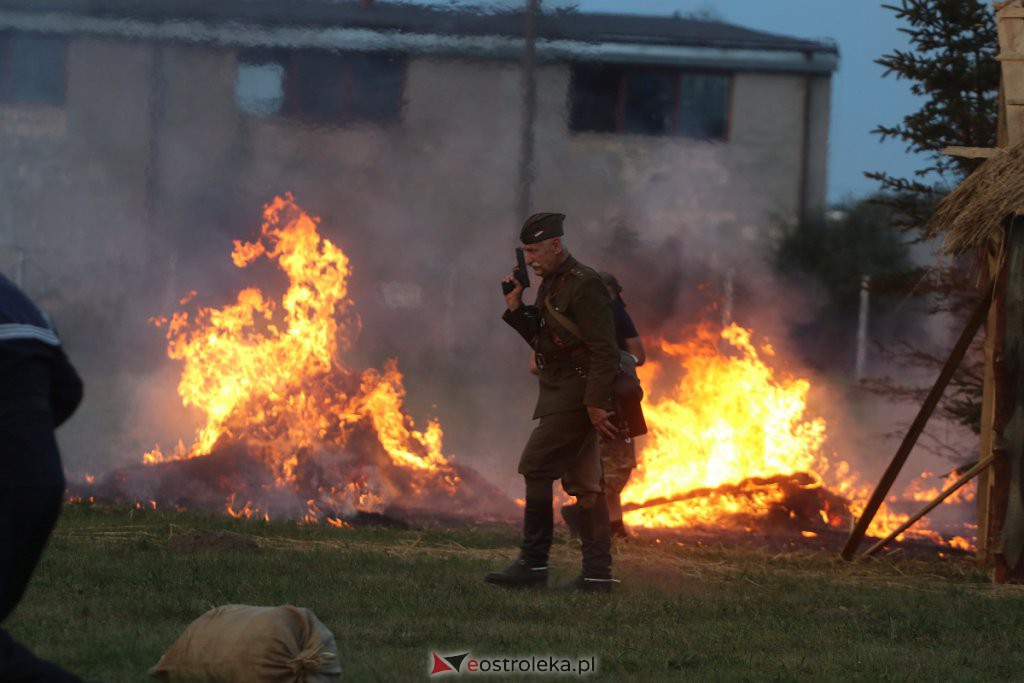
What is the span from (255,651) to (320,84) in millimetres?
11920

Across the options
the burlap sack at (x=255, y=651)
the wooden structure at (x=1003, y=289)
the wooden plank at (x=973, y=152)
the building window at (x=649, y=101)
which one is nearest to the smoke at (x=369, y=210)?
the building window at (x=649, y=101)

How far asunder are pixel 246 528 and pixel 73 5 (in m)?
8.09

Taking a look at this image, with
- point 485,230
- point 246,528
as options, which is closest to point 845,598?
point 246,528

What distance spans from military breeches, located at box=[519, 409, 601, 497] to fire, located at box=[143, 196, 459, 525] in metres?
3.72

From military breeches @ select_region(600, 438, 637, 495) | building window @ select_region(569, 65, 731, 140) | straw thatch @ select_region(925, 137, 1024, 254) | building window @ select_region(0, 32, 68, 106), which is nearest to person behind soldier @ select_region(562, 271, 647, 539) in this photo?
military breeches @ select_region(600, 438, 637, 495)

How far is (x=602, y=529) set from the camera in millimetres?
7801

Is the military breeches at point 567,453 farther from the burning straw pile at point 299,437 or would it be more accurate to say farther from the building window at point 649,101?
the building window at point 649,101

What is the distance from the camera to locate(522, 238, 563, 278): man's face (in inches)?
305

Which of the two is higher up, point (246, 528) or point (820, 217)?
point (820, 217)

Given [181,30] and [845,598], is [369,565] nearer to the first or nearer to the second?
[845,598]

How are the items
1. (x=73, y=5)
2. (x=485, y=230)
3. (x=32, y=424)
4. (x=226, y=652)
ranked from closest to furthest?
(x=32, y=424), (x=226, y=652), (x=73, y=5), (x=485, y=230)

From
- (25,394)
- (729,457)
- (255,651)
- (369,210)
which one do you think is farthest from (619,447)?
(369,210)

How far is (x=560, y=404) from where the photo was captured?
7758 mm
